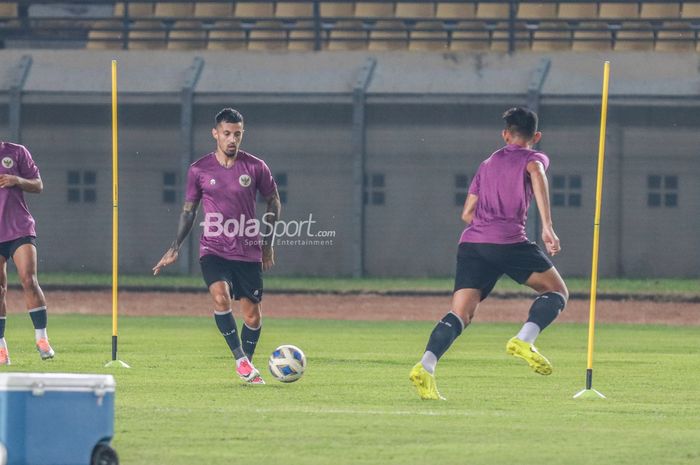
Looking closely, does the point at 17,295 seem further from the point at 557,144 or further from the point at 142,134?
the point at 557,144

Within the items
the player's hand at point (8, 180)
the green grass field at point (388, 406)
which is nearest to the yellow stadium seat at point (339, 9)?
the green grass field at point (388, 406)

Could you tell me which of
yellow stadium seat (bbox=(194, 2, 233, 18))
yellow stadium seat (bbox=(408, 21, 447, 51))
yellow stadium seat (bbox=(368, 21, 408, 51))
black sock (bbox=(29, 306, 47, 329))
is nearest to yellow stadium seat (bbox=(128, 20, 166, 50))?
yellow stadium seat (bbox=(194, 2, 233, 18))

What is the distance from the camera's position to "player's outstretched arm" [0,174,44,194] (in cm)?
1369

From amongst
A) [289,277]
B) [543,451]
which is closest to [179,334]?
[543,451]

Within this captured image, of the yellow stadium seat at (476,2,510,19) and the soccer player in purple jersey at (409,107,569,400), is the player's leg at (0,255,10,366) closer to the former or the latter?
the soccer player in purple jersey at (409,107,569,400)

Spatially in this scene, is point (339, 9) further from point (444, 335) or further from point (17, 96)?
point (444, 335)

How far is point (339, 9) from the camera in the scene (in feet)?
130

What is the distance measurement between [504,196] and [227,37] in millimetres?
28201

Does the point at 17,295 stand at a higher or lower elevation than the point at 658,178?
lower

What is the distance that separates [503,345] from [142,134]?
65.0ft

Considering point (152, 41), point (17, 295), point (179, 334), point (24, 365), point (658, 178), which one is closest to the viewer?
point (24, 365)

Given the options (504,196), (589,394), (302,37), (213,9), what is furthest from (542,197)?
(213,9)

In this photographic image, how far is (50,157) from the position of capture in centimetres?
3738

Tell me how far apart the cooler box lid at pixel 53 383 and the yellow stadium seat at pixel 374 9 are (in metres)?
32.7
